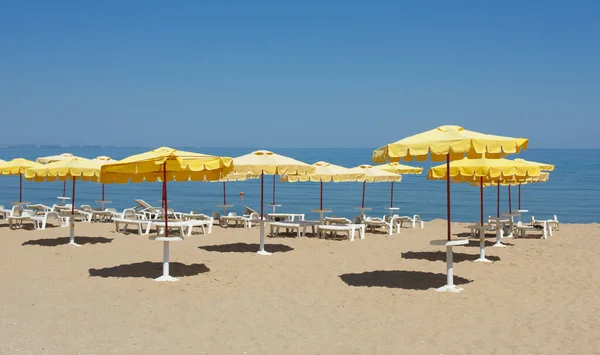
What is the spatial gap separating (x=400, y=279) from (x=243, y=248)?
402 centimetres

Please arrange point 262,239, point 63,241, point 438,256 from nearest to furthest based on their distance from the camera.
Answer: point 438,256 < point 262,239 < point 63,241

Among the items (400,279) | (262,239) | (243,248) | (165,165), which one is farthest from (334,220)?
(165,165)

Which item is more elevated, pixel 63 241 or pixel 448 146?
pixel 448 146

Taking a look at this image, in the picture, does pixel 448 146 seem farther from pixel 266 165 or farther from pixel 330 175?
pixel 330 175

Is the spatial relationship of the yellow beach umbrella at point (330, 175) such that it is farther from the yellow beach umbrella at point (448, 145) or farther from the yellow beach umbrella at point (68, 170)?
the yellow beach umbrella at point (448, 145)

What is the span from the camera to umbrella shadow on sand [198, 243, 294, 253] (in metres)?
11.5

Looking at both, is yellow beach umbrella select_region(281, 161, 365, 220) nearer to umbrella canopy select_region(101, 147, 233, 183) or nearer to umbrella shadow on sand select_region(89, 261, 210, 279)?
umbrella canopy select_region(101, 147, 233, 183)

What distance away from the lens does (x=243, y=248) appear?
11.8 meters

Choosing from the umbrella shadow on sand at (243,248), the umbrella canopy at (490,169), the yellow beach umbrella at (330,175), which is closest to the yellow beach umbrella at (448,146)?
the umbrella canopy at (490,169)

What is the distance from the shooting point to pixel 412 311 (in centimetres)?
677

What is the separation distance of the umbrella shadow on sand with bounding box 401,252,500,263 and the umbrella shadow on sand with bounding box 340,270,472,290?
4.90 feet

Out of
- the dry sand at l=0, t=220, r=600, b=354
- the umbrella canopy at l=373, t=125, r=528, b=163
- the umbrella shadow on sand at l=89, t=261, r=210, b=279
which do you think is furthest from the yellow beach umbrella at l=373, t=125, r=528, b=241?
the umbrella shadow on sand at l=89, t=261, r=210, b=279

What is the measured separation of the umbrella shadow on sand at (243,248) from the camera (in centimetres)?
1148

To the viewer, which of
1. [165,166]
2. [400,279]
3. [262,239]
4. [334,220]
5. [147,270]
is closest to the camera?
[165,166]
